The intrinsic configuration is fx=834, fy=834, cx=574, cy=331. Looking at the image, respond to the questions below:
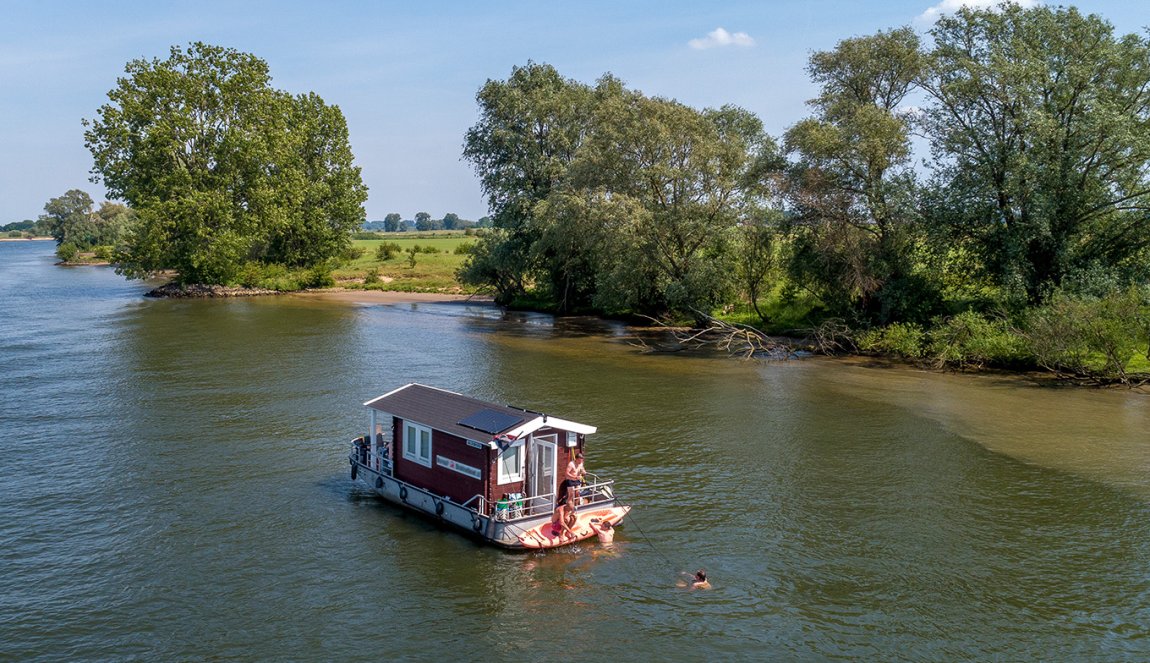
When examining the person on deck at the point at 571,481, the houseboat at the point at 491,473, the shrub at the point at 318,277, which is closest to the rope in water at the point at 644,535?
the houseboat at the point at 491,473

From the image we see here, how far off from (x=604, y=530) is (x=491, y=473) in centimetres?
338

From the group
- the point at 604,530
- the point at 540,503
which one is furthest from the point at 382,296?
the point at 604,530

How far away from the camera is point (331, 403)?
124 ft

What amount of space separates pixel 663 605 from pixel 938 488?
1255 cm

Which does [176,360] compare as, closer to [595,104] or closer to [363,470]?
[363,470]

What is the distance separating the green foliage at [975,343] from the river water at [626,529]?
141 inches

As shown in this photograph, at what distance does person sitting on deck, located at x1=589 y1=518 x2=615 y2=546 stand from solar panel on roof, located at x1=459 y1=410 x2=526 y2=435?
3.37 m

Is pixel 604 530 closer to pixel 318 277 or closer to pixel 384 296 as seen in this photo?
pixel 384 296

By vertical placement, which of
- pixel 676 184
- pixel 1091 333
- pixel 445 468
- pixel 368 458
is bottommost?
pixel 368 458

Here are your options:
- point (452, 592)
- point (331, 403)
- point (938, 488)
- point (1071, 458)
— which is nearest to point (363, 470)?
point (452, 592)

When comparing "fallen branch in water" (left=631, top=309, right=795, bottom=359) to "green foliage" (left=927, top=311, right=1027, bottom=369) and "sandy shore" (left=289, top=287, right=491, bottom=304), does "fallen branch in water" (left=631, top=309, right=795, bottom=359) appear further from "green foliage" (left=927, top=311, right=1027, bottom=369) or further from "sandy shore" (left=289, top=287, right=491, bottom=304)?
"sandy shore" (left=289, top=287, right=491, bottom=304)

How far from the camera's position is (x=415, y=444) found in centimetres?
2480

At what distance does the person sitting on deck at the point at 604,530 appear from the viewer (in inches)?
872

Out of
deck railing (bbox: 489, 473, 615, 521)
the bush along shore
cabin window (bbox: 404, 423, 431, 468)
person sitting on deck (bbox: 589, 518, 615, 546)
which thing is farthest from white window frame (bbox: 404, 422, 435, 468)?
the bush along shore
